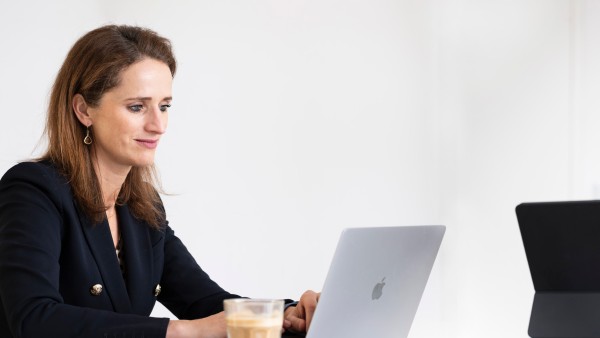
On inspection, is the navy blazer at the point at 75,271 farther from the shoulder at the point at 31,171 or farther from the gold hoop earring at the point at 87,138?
the gold hoop earring at the point at 87,138

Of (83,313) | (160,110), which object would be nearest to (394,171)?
(160,110)

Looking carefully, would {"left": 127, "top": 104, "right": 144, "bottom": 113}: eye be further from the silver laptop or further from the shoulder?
the silver laptop

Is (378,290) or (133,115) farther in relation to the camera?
(133,115)

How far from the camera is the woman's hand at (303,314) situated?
172 centimetres

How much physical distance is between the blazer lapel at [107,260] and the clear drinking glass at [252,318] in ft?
3.10

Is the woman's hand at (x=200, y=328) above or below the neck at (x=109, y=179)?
below

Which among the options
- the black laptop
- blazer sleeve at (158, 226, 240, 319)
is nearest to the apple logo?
the black laptop

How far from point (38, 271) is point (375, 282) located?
71 centimetres

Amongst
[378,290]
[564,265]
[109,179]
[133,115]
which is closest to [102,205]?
[109,179]

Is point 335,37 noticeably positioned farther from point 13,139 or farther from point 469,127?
point 13,139

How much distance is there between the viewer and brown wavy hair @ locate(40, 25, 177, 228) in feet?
6.68

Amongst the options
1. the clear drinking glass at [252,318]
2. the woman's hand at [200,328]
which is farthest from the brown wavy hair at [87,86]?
the clear drinking glass at [252,318]

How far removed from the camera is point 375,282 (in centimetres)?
154

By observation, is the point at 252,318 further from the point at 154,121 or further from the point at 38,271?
the point at 154,121
